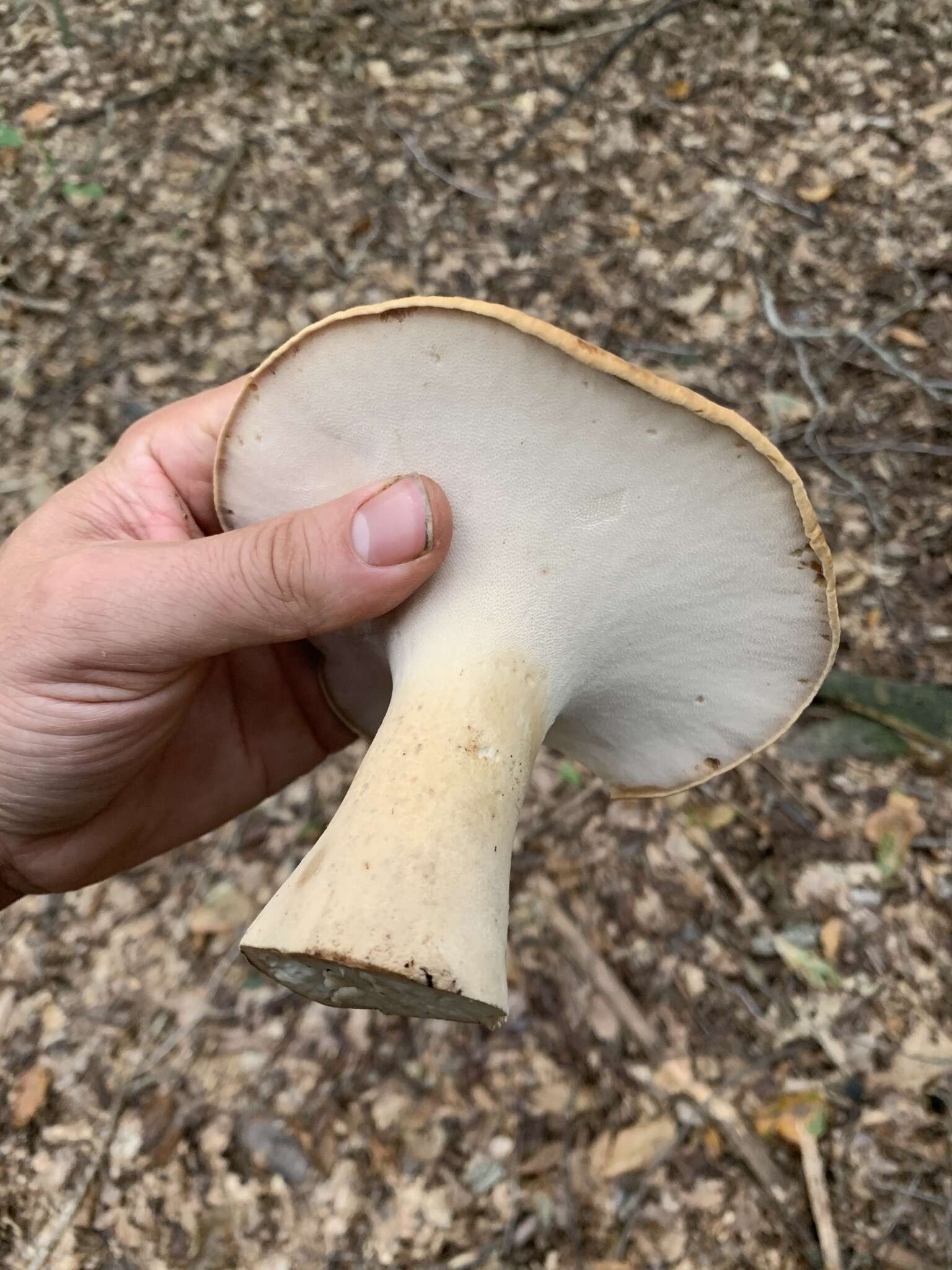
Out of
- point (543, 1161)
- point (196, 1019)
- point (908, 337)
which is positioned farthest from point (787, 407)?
point (196, 1019)

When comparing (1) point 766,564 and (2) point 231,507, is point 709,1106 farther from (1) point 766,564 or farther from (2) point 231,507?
(2) point 231,507

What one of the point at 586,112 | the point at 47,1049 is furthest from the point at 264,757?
the point at 586,112

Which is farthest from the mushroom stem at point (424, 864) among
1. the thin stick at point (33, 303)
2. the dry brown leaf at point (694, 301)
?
the thin stick at point (33, 303)

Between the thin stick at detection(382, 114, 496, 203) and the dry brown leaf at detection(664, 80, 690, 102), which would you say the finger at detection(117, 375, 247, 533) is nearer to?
the thin stick at detection(382, 114, 496, 203)

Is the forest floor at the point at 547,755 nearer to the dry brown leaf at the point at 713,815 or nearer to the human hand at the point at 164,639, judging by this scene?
the dry brown leaf at the point at 713,815

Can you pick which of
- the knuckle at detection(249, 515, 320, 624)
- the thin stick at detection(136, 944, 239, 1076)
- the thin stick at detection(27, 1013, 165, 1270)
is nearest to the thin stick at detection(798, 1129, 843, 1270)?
the thin stick at detection(136, 944, 239, 1076)

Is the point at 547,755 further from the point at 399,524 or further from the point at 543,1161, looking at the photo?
the point at 399,524
